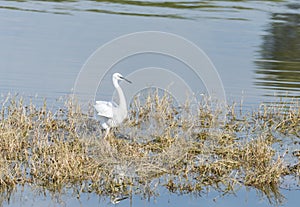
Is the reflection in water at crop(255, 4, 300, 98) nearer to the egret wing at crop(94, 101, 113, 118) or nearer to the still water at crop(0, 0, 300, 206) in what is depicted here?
the still water at crop(0, 0, 300, 206)

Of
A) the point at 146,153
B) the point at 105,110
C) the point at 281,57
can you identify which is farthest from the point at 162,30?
the point at 146,153

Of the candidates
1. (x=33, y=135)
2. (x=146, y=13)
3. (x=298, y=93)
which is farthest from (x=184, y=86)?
(x=146, y=13)

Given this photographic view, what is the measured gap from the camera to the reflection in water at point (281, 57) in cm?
1638

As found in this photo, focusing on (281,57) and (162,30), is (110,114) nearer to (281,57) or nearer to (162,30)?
(281,57)

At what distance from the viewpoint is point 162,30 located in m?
23.3

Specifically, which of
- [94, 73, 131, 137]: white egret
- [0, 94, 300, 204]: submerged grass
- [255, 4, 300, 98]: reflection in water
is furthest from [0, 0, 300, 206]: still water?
[94, 73, 131, 137]: white egret

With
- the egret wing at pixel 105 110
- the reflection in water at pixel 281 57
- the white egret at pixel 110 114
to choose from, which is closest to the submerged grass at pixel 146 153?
the white egret at pixel 110 114

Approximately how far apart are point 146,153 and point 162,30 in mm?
13551

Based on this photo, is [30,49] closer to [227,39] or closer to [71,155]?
[227,39]

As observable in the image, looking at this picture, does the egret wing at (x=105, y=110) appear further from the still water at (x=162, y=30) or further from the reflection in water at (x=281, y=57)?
the reflection in water at (x=281, y=57)

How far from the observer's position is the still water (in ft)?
47.5

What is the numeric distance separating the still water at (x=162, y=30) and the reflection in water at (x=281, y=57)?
21 mm

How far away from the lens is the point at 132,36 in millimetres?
21828

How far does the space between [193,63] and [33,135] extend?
7.94m
